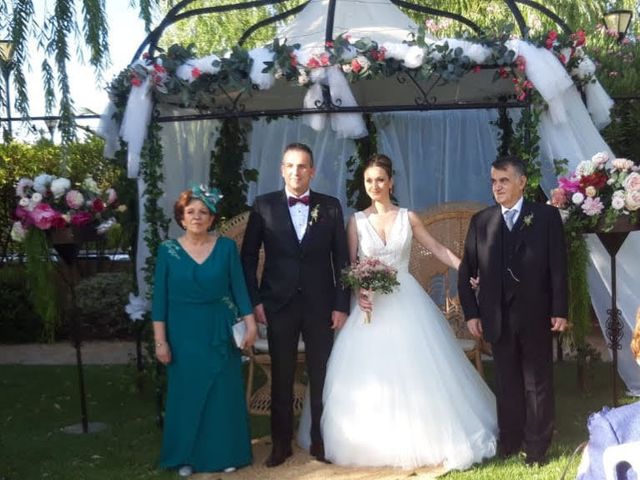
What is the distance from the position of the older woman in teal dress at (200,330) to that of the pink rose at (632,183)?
7.41 ft

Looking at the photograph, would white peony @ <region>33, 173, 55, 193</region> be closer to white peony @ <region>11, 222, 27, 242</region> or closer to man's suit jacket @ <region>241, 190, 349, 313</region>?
white peony @ <region>11, 222, 27, 242</region>

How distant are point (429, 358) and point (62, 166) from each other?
2585mm

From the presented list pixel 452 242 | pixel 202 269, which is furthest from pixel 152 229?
pixel 452 242

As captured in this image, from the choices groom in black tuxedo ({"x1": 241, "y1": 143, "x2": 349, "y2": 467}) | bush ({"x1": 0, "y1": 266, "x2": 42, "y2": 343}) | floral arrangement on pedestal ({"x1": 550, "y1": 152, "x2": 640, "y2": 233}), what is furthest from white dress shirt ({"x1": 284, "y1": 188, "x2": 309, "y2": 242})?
bush ({"x1": 0, "y1": 266, "x2": 42, "y2": 343})

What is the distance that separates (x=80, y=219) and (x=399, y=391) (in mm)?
2375

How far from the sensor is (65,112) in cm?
497

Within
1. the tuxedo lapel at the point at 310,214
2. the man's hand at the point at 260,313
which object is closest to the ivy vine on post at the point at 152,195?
the man's hand at the point at 260,313

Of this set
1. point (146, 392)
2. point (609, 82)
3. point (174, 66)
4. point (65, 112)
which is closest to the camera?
point (65, 112)

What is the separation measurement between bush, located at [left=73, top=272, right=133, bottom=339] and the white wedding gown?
5.81 metres

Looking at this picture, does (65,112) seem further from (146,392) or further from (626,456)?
(626,456)

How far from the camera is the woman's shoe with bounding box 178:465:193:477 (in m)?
4.79

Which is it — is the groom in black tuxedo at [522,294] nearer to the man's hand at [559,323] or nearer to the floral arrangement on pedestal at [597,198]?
the man's hand at [559,323]

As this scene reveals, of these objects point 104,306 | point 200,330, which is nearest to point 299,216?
point 200,330

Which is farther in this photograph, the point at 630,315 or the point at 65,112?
the point at 630,315
